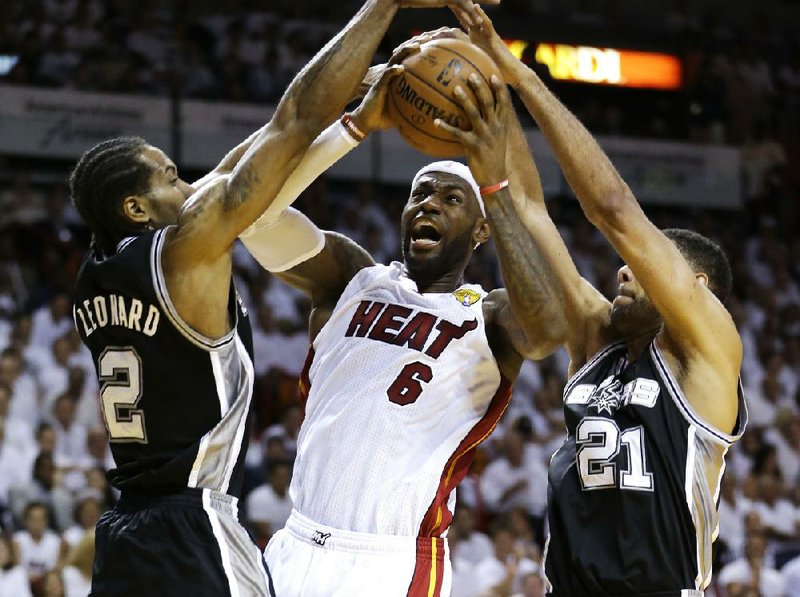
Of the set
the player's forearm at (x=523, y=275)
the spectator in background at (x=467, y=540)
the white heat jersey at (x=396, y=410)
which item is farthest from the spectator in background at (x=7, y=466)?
the player's forearm at (x=523, y=275)

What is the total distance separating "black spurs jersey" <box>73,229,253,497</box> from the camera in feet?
12.9

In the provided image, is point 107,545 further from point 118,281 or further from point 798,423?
point 798,423

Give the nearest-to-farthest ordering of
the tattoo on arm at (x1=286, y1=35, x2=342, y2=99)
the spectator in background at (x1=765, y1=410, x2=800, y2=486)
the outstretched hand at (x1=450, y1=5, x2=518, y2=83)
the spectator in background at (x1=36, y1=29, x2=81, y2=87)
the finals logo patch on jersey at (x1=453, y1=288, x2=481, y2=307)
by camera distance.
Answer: the tattoo on arm at (x1=286, y1=35, x2=342, y2=99) < the outstretched hand at (x1=450, y1=5, x2=518, y2=83) < the finals logo patch on jersey at (x1=453, y1=288, x2=481, y2=307) < the spectator in background at (x1=765, y1=410, x2=800, y2=486) < the spectator in background at (x1=36, y1=29, x2=81, y2=87)

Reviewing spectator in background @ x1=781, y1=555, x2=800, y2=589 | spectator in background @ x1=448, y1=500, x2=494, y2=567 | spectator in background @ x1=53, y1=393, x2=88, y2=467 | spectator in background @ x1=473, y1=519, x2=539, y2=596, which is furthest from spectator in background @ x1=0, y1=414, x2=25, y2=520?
spectator in background @ x1=781, y1=555, x2=800, y2=589

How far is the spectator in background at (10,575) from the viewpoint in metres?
8.44

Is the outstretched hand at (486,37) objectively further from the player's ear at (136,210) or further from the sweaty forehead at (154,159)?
the player's ear at (136,210)

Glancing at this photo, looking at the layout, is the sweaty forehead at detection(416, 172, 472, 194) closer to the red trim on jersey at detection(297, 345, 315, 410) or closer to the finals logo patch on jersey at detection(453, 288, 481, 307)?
the finals logo patch on jersey at detection(453, 288, 481, 307)

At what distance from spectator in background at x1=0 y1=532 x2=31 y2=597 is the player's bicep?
14.3 ft

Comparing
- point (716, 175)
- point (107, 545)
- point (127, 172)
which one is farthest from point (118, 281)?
point (716, 175)

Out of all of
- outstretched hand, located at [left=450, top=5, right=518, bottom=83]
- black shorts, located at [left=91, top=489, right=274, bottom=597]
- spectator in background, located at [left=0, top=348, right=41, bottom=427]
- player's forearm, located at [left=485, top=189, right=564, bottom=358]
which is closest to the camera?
black shorts, located at [left=91, top=489, right=274, bottom=597]

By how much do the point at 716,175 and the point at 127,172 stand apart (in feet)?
43.1

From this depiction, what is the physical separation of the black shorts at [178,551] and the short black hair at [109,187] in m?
0.85

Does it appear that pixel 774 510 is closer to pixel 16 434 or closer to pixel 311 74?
pixel 16 434

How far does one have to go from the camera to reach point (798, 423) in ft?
40.6
